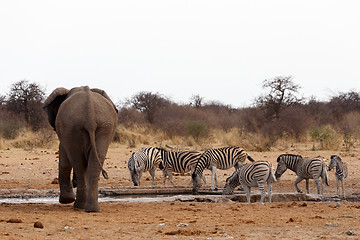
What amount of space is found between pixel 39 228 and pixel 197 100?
164 feet

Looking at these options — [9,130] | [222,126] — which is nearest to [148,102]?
[222,126]

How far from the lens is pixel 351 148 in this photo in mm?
25922

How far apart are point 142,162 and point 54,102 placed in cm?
457

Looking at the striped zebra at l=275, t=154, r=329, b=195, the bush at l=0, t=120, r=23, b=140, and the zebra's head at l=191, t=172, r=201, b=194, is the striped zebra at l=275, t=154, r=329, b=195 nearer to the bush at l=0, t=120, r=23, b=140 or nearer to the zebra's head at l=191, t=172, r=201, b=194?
the zebra's head at l=191, t=172, r=201, b=194

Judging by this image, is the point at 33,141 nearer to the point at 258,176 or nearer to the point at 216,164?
the point at 216,164

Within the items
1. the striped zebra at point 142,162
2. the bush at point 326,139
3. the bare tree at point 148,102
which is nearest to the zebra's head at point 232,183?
the striped zebra at point 142,162

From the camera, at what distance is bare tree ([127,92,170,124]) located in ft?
142

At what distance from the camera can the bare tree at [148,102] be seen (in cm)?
4319

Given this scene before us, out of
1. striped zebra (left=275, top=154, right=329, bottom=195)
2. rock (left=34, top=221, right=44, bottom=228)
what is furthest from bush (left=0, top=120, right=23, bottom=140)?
rock (left=34, top=221, right=44, bottom=228)

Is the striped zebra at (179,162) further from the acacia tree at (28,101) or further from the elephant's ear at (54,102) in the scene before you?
the acacia tree at (28,101)

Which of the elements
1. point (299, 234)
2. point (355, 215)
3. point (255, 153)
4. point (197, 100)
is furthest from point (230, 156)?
point (197, 100)

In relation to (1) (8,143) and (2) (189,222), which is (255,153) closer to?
(1) (8,143)

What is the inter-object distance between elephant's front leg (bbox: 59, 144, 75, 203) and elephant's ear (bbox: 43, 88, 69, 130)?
783mm

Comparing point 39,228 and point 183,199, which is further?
point 183,199
